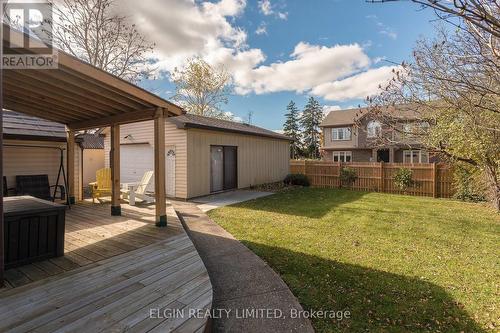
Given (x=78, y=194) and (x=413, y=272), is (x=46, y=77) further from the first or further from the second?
(x=413, y=272)

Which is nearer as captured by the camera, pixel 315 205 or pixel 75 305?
pixel 75 305

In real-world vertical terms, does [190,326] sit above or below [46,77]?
below

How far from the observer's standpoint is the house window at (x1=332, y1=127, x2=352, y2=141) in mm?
26062

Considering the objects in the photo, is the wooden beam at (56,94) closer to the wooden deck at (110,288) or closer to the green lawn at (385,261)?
the wooden deck at (110,288)

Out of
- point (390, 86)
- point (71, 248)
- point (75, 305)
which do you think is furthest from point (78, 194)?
point (390, 86)

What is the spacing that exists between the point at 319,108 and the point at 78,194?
3579 cm

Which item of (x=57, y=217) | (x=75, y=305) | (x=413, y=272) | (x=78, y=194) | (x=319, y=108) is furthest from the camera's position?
(x=319, y=108)

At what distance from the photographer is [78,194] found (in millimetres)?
8062

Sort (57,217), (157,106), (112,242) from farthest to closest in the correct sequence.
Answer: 1. (157,106)
2. (112,242)
3. (57,217)

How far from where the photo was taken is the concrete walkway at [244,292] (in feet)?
8.30

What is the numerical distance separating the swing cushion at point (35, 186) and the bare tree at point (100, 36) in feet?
25.4

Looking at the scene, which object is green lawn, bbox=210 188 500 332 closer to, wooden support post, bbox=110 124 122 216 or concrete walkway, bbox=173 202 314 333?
concrete walkway, bbox=173 202 314 333

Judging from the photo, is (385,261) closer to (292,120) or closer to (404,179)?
(404,179)

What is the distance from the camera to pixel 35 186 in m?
6.90
